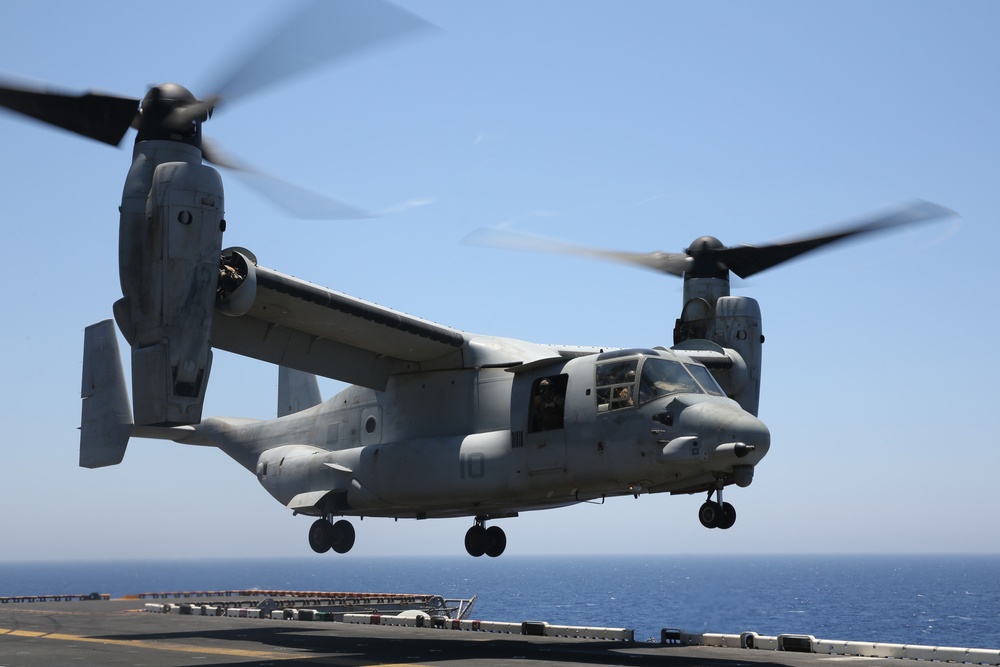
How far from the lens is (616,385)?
1902 centimetres

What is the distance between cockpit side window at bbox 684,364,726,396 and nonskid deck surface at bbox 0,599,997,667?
16.4ft

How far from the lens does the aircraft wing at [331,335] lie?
2048cm

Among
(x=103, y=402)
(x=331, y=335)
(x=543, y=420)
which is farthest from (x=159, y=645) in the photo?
(x=543, y=420)

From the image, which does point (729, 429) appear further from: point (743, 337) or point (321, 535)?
point (321, 535)

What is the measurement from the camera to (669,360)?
62.7 feet

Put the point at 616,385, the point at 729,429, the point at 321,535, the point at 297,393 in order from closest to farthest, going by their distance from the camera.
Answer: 1. the point at 729,429
2. the point at 616,385
3. the point at 321,535
4. the point at 297,393

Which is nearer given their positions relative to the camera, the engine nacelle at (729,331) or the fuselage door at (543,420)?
the fuselage door at (543,420)

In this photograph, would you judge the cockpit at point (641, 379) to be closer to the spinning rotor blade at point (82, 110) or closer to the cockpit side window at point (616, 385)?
the cockpit side window at point (616, 385)

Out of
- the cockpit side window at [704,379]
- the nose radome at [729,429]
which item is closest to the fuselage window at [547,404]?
the cockpit side window at [704,379]

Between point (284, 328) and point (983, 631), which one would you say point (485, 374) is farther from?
point (983, 631)

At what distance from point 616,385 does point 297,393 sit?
13.1 meters

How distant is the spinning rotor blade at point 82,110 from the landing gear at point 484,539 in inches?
494

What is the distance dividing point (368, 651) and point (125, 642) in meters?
6.32

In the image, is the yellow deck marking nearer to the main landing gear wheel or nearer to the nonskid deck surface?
the nonskid deck surface
